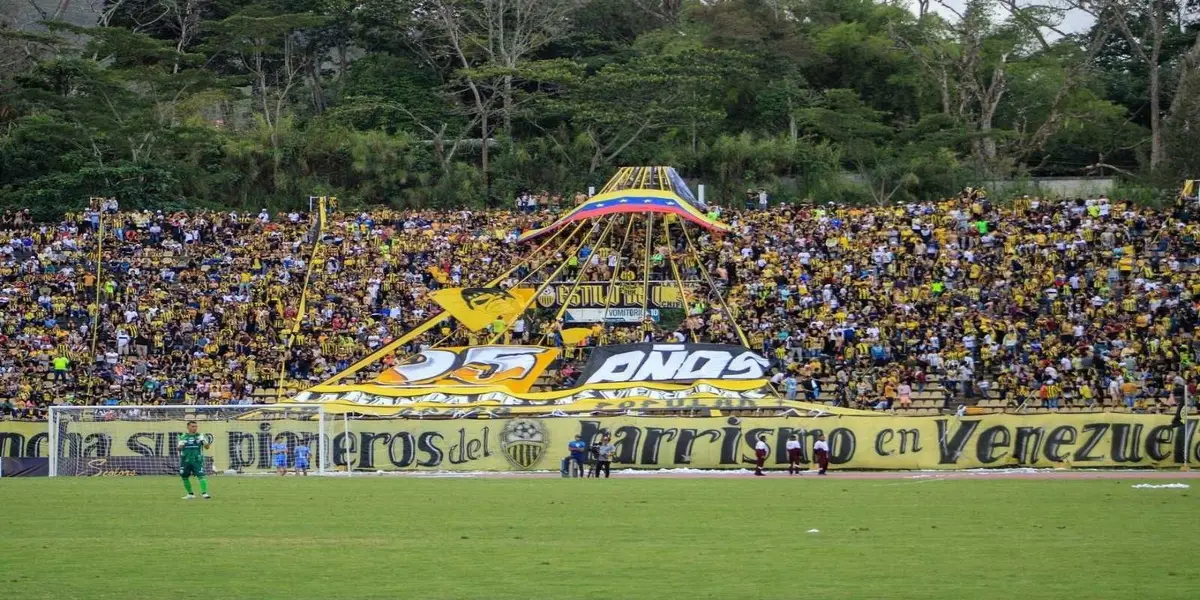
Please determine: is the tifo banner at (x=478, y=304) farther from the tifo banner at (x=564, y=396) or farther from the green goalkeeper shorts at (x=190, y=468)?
the green goalkeeper shorts at (x=190, y=468)

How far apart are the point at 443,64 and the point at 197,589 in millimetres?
60025

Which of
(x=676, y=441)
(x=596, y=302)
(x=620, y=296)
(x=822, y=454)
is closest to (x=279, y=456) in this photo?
(x=676, y=441)

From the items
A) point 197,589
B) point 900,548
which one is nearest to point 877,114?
point 900,548

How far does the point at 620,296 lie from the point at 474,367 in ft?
20.9

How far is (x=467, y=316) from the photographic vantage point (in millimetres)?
46656

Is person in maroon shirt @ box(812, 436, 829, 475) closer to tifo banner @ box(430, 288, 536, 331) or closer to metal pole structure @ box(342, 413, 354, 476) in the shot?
metal pole structure @ box(342, 413, 354, 476)

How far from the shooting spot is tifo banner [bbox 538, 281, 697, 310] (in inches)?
1913

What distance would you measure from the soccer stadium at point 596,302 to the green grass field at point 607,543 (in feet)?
0.40

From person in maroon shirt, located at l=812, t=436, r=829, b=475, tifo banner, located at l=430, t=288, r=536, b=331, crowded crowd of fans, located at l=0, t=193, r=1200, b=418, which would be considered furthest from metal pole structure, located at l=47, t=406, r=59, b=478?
person in maroon shirt, located at l=812, t=436, r=829, b=475

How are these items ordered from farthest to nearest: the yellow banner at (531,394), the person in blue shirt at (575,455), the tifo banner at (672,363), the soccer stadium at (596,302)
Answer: the tifo banner at (672,363), the yellow banner at (531,394), the person in blue shirt at (575,455), the soccer stadium at (596,302)

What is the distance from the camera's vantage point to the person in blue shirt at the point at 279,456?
1368 inches

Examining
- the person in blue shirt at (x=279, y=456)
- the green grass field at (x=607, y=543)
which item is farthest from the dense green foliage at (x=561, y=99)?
the green grass field at (x=607, y=543)

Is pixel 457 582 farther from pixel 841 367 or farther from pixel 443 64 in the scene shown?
pixel 443 64

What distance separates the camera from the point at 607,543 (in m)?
17.6
